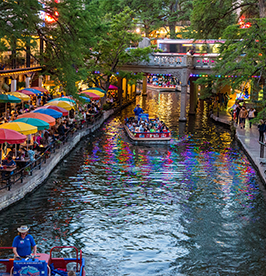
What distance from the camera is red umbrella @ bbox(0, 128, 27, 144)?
67.7ft

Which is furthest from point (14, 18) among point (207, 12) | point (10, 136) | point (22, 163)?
point (207, 12)

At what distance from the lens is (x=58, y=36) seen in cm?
2539

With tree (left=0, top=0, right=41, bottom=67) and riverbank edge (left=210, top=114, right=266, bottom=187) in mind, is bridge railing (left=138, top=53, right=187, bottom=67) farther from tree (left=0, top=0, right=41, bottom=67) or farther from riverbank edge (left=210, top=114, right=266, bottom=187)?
tree (left=0, top=0, right=41, bottom=67)

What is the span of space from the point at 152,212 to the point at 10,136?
7384 mm

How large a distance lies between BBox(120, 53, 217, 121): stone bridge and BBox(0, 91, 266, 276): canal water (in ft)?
52.8

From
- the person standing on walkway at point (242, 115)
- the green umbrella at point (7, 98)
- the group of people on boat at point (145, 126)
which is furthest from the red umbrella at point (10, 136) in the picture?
the person standing on walkway at point (242, 115)

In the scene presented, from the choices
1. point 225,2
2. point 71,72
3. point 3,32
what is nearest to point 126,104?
point 225,2

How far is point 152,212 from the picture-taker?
66.1ft

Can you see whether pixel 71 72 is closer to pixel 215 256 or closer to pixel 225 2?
pixel 215 256

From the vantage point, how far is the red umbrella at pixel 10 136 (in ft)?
67.7

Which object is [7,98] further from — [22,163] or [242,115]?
[242,115]

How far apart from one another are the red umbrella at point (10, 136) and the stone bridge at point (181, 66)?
1117 inches

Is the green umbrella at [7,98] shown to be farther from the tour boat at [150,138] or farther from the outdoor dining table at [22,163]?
the tour boat at [150,138]

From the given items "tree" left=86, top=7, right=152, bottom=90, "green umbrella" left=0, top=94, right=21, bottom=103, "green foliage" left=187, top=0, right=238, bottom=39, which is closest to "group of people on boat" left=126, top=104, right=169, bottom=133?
"green umbrella" left=0, top=94, right=21, bottom=103
